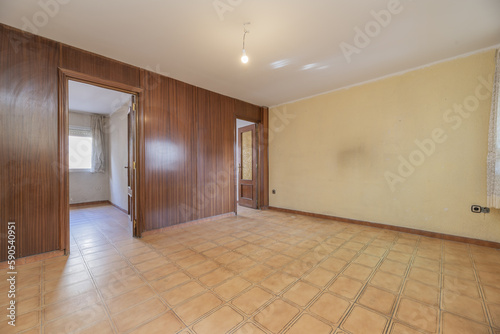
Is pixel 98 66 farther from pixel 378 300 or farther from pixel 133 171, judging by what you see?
pixel 378 300

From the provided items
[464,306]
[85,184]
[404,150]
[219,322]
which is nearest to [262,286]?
[219,322]

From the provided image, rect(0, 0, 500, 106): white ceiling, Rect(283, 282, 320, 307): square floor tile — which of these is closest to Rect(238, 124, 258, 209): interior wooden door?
A: Rect(0, 0, 500, 106): white ceiling

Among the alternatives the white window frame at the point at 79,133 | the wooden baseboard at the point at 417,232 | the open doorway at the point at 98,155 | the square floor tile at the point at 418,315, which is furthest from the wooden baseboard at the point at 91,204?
the square floor tile at the point at 418,315

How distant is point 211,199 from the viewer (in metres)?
4.36

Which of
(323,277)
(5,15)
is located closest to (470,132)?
(323,277)

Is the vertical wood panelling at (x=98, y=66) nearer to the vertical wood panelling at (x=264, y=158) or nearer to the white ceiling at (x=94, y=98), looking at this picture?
the white ceiling at (x=94, y=98)

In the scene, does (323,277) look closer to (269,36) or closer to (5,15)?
(269,36)

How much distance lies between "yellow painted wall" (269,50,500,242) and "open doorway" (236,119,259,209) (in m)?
1.09

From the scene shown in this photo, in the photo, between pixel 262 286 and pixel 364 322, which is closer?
pixel 364 322

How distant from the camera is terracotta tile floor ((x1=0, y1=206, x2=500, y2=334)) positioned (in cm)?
146

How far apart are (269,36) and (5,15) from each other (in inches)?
111

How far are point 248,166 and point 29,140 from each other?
167 inches

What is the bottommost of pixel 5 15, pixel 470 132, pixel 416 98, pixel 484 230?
pixel 484 230

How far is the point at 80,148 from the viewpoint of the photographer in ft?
19.6
